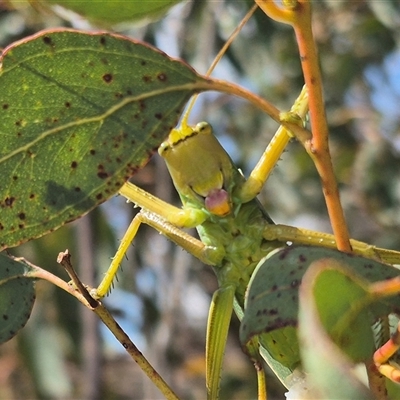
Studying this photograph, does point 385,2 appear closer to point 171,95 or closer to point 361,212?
point 361,212

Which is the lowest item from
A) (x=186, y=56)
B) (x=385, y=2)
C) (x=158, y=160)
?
(x=158, y=160)

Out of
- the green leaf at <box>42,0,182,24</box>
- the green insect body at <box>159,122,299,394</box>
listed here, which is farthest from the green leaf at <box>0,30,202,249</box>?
the green insect body at <box>159,122,299,394</box>

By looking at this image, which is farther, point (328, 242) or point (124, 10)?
point (328, 242)

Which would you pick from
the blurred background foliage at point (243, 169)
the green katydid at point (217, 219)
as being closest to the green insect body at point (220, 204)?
the green katydid at point (217, 219)

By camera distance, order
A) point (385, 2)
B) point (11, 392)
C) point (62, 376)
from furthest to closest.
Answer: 1. point (11, 392)
2. point (62, 376)
3. point (385, 2)

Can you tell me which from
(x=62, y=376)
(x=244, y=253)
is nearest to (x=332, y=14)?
(x=62, y=376)

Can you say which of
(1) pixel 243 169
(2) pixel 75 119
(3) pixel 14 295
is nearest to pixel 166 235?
(3) pixel 14 295

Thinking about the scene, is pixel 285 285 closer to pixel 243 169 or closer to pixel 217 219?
pixel 217 219
